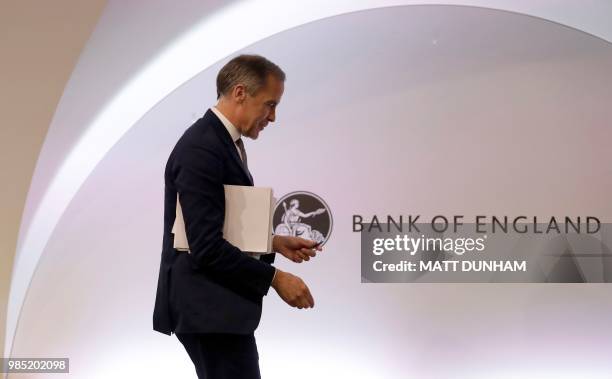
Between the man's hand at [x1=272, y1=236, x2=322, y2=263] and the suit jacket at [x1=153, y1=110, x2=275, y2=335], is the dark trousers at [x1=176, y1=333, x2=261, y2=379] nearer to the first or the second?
the suit jacket at [x1=153, y1=110, x2=275, y2=335]

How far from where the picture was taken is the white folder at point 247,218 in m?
1.60

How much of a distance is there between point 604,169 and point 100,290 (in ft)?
9.17

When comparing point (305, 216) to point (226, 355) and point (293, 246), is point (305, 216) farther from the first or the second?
point (226, 355)

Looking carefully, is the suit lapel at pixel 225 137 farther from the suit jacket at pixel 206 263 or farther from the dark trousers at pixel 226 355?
the dark trousers at pixel 226 355

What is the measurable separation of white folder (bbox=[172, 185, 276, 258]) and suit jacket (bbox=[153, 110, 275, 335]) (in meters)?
0.03

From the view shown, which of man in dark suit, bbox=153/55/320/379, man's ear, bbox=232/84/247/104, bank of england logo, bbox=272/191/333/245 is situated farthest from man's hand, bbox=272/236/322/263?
bank of england logo, bbox=272/191/333/245

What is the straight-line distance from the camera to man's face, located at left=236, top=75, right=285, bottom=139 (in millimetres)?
1684

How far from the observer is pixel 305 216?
395 centimetres

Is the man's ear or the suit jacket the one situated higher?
the man's ear

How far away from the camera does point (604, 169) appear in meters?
3.86

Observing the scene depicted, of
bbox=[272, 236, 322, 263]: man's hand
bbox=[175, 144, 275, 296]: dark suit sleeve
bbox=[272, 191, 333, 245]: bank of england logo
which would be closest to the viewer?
bbox=[175, 144, 275, 296]: dark suit sleeve

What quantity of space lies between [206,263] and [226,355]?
211mm

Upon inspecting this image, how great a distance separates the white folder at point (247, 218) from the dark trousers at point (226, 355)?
0.65ft

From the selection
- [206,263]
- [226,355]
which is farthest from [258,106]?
[226,355]
